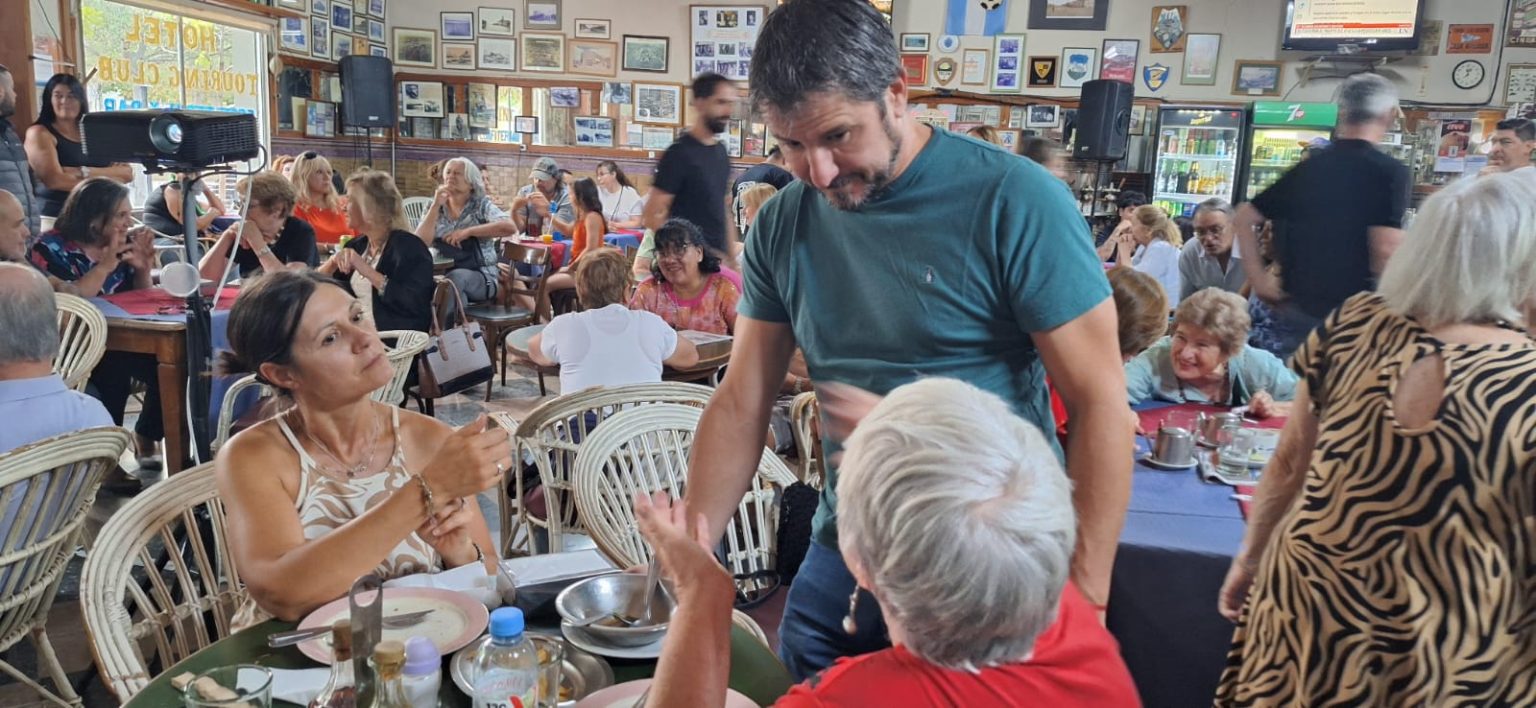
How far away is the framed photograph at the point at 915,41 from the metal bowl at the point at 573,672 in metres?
10.1

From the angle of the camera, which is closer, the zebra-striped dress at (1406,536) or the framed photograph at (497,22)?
the zebra-striped dress at (1406,536)

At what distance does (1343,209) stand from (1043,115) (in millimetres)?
7256

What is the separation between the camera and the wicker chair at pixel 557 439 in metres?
2.54

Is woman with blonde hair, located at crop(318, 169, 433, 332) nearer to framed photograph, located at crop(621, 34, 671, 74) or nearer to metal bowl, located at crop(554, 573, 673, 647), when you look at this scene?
metal bowl, located at crop(554, 573, 673, 647)

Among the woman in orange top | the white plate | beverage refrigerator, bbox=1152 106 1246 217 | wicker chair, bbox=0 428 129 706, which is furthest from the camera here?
beverage refrigerator, bbox=1152 106 1246 217

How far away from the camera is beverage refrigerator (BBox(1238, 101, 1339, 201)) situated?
380 inches

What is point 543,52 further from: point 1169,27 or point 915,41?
point 1169,27

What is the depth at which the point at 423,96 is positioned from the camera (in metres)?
11.5

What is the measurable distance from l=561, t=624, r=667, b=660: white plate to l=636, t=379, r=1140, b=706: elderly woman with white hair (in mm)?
327

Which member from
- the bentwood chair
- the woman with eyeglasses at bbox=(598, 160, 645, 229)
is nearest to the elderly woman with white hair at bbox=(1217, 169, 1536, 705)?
the bentwood chair

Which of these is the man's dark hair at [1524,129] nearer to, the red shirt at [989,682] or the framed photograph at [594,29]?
the red shirt at [989,682]

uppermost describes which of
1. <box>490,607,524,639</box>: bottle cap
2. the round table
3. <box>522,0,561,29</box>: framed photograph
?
<box>522,0,561,29</box>: framed photograph

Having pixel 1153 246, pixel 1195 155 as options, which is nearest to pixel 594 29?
pixel 1195 155

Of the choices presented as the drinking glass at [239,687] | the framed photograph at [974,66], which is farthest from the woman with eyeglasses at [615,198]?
the drinking glass at [239,687]
